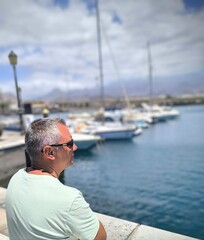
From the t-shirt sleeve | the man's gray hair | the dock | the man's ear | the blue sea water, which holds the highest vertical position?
the man's gray hair

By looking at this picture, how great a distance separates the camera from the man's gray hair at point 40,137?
1.70 meters

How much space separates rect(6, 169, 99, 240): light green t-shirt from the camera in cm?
149

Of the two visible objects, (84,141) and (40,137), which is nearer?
(40,137)

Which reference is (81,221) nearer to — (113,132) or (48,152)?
(48,152)

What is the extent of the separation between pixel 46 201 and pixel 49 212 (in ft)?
0.24

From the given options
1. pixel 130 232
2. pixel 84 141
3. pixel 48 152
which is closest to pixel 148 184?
pixel 84 141

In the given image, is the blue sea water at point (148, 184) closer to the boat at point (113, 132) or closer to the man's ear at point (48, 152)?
the boat at point (113, 132)

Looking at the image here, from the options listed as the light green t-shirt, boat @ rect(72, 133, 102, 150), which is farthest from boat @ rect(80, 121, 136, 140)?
the light green t-shirt

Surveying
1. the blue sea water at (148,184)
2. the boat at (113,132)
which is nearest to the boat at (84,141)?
the blue sea water at (148,184)

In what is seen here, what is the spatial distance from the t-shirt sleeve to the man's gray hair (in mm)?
440

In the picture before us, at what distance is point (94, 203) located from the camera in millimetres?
9078

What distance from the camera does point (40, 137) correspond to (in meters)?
1.70

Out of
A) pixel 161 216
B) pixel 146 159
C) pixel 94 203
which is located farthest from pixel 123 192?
pixel 146 159

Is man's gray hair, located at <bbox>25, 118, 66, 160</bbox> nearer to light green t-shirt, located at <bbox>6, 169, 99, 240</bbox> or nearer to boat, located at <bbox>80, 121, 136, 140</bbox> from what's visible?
light green t-shirt, located at <bbox>6, 169, 99, 240</bbox>
